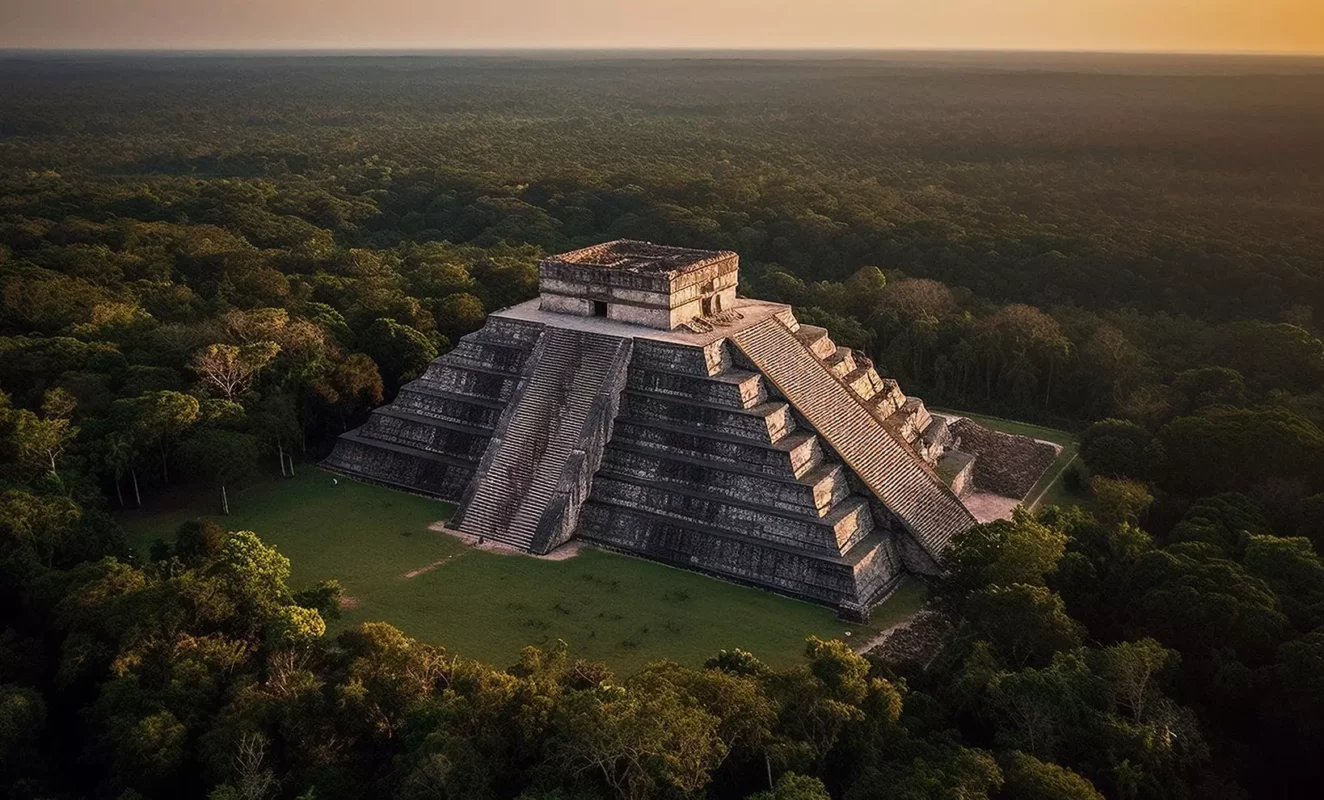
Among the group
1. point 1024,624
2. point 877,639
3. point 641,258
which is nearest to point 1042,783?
point 1024,624

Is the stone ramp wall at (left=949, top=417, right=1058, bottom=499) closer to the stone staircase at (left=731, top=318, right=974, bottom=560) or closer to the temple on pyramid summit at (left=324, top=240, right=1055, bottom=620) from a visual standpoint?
the temple on pyramid summit at (left=324, top=240, right=1055, bottom=620)

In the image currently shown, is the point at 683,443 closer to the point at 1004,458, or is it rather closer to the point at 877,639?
the point at 877,639

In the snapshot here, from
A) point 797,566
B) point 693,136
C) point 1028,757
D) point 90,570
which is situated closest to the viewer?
point 1028,757

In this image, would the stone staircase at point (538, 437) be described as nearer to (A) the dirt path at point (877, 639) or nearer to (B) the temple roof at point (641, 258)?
(B) the temple roof at point (641, 258)

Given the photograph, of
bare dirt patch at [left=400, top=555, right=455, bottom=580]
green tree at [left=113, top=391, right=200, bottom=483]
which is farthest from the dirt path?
green tree at [left=113, top=391, right=200, bottom=483]

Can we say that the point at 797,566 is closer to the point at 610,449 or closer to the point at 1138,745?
the point at 610,449

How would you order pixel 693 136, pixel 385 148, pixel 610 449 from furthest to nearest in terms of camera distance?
pixel 693 136, pixel 385 148, pixel 610 449

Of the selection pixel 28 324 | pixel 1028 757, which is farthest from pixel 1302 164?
pixel 28 324
